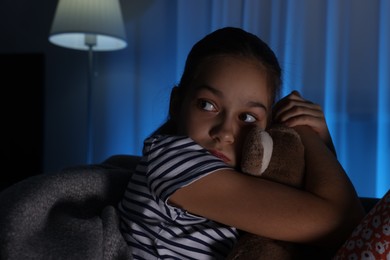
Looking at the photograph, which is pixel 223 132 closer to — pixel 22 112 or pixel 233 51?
pixel 233 51

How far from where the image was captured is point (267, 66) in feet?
2.82

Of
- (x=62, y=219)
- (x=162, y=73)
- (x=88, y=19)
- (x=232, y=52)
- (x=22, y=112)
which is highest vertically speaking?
(x=88, y=19)

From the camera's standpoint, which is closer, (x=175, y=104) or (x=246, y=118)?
(x=246, y=118)

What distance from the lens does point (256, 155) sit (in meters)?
0.67

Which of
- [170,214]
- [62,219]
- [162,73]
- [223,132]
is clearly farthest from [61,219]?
[162,73]

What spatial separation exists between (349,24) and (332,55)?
18cm

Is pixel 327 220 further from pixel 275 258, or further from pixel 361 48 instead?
pixel 361 48

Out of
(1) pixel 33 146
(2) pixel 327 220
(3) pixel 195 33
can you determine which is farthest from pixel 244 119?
(1) pixel 33 146

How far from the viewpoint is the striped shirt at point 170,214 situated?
2.09 ft

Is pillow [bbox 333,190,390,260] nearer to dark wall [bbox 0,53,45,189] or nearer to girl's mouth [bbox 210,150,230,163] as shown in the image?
girl's mouth [bbox 210,150,230,163]

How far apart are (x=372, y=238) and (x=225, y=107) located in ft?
1.12

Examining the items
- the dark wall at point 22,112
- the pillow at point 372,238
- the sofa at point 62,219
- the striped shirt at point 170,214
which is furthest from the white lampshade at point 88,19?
the pillow at point 372,238

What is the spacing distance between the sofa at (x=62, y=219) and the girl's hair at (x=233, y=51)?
26cm

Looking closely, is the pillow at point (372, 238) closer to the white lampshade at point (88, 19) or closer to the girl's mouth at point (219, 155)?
the girl's mouth at point (219, 155)
